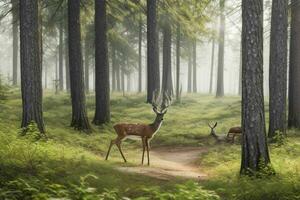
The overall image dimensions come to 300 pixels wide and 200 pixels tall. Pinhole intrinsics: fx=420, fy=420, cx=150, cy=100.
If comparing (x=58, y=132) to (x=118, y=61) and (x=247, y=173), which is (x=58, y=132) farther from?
(x=118, y=61)

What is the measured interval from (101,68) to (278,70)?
8404mm

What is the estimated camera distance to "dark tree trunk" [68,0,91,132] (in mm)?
17719

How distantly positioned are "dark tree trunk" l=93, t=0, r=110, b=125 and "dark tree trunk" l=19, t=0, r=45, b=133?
6.76 meters

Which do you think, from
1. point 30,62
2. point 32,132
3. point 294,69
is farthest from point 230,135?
point 30,62

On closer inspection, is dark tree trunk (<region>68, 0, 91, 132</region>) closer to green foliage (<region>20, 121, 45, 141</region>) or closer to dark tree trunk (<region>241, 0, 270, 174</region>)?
green foliage (<region>20, 121, 45, 141</region>)

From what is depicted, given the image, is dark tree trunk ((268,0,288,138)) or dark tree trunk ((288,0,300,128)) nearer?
dark tree trunk ((268,0,288,138))

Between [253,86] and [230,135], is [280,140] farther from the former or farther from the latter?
[253,86]

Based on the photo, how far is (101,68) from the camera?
2017cm

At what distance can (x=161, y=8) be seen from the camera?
2481 centimetres

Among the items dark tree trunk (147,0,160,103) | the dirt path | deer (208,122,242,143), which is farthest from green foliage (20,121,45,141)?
dark tree trunk (147,0,160,103)

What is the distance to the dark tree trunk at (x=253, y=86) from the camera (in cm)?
991

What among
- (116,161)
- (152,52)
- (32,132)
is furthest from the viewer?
(152,52)

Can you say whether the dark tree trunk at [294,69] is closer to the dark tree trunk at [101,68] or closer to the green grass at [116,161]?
the green grass at [116,161]

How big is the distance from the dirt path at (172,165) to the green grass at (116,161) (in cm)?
43
